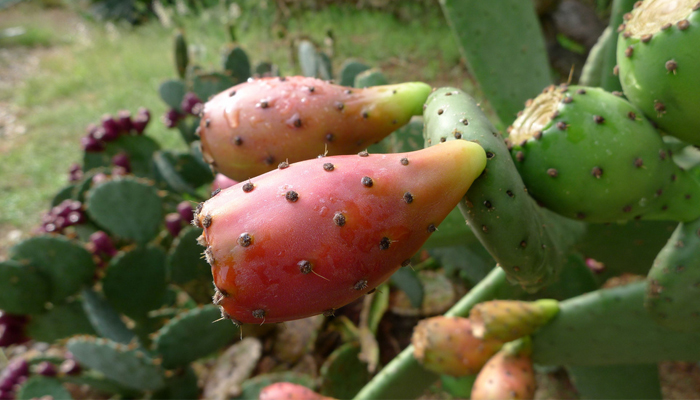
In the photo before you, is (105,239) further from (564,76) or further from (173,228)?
(564,76)

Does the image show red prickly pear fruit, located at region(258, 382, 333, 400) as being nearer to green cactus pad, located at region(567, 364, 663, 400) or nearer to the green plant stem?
the green plant stem

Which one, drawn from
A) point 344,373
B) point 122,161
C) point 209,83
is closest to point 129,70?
point 122,161

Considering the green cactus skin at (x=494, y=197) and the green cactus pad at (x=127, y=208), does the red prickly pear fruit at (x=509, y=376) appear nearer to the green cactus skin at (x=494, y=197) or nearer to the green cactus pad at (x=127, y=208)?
the green cactus skin at (x=494, y=197)

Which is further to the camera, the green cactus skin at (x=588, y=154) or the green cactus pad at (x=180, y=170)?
the green cactus pad at (x=180, y=170)

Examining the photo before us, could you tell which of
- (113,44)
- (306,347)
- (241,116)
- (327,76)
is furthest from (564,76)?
(113,44)

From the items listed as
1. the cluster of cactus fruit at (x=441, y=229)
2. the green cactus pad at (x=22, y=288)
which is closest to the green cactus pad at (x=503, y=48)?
the cluster of cactus fruit at (x=441, y=229)

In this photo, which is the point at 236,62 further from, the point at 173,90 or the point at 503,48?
the point at 503,48
